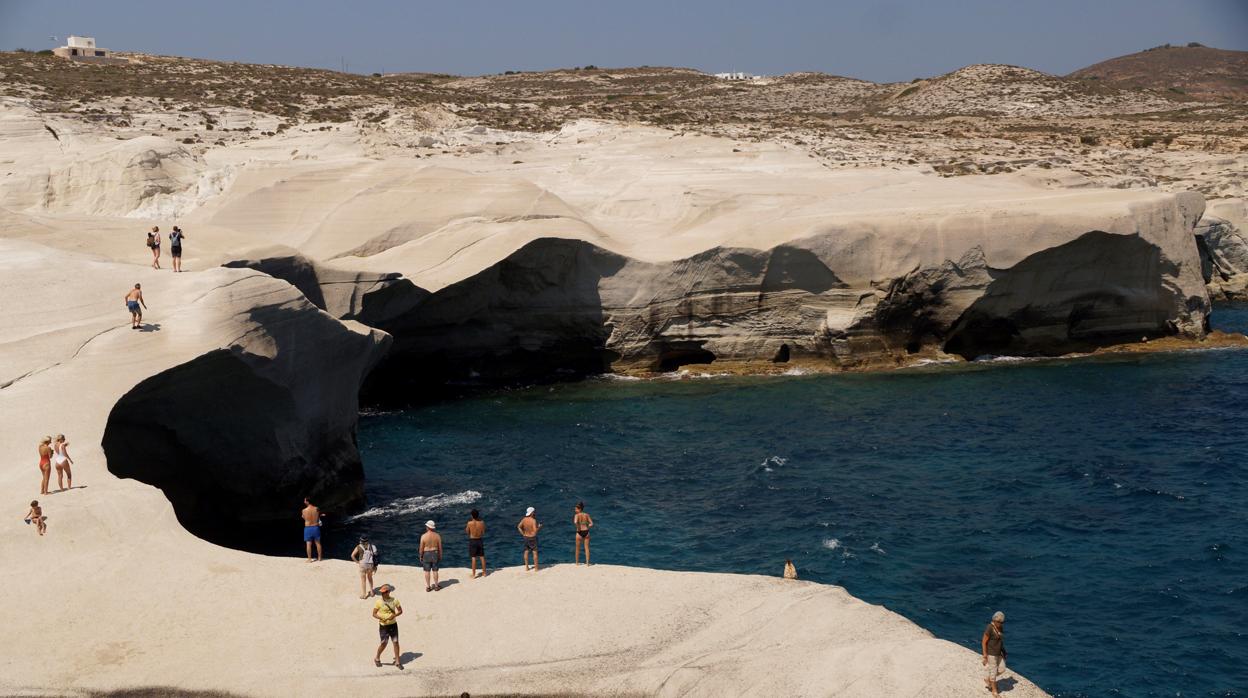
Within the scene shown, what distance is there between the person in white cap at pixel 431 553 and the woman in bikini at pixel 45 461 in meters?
6.87

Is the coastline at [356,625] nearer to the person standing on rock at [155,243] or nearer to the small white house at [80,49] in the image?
the person standing on rock at [155,243]

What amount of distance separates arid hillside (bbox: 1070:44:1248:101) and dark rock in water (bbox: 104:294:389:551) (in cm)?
11653

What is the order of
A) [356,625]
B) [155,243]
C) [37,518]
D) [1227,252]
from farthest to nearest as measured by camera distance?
[1227,252]
[155,243]
[37,518]
[356,625]

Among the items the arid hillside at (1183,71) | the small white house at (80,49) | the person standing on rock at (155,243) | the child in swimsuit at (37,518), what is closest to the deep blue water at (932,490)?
the person standing on rock at (155,243)

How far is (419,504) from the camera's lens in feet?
100

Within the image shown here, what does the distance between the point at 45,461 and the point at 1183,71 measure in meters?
154

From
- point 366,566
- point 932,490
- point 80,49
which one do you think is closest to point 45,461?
point 366,566

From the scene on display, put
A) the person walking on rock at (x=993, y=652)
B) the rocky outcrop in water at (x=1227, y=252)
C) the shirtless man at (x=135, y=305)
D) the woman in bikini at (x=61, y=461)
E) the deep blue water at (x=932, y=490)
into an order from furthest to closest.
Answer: the rocky outcrop in water at (x=1227, y=252) → the shirtless man at (x=135, y=305) → the deep blue water at (x=932, y=490) → the woman in bikini at (x=61, y=461) → the person walking on rock at (x=993, y=652)

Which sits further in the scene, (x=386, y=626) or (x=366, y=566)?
(x=366, y=566)

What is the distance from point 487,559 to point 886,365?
22.9 meters

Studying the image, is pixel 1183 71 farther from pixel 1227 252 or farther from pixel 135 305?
pixel 135 305

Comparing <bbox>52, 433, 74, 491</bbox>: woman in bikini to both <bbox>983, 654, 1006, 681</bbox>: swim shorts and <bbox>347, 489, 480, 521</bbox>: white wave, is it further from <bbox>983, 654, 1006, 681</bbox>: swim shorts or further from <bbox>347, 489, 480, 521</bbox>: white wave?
<bbox>983, 654, 1006, 681</bbox>: swim shorts

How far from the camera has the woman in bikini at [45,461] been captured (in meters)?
20.8

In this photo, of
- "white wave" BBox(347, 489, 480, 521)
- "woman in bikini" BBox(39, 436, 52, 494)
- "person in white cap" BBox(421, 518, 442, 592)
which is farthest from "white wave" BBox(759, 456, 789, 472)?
"woman in bikini" BBox(39, 436, 52, 494)
